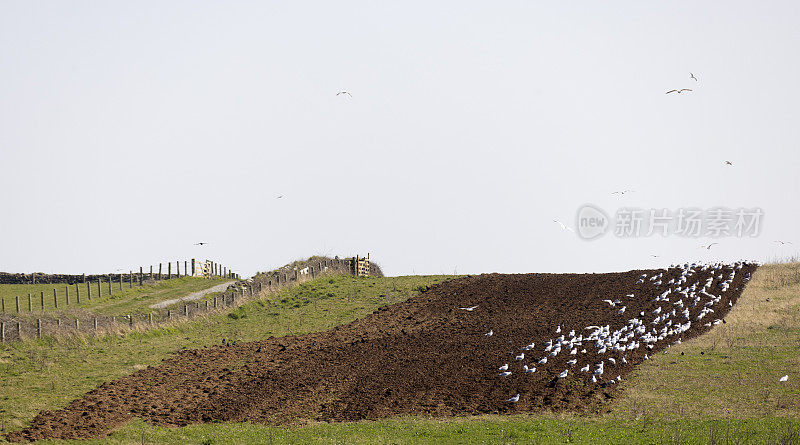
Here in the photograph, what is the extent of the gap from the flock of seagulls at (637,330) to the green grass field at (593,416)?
3.20 ft

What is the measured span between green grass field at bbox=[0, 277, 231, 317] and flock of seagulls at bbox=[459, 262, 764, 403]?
1033 inches

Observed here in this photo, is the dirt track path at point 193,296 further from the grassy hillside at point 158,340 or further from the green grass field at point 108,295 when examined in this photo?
the grassy hillside at point 158,340

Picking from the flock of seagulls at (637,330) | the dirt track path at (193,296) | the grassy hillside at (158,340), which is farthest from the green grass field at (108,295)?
the flock of seagulls at (637,330)

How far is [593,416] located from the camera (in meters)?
25.7

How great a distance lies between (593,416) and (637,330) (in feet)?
32.6

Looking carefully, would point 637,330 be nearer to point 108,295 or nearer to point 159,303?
point 159,303

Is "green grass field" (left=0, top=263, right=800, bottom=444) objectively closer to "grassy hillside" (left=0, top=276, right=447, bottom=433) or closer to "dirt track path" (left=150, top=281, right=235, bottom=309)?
"grassy hillside" (left=0, top=276, right=447, bottom=433)

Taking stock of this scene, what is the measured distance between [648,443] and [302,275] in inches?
1462

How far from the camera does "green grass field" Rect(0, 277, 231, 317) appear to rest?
52531 mm

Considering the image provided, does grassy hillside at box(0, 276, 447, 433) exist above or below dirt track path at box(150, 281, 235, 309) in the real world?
below

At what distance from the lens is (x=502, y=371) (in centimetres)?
3002

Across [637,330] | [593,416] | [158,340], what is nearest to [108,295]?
[158,340]

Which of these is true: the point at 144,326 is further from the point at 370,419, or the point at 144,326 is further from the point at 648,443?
the point at 648,443

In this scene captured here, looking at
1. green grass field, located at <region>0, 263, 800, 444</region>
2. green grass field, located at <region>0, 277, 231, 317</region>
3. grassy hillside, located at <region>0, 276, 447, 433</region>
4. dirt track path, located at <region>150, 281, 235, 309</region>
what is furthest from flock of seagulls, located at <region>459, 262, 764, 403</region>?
green grass field, located at <region>0, 277, 231, 317</region>
